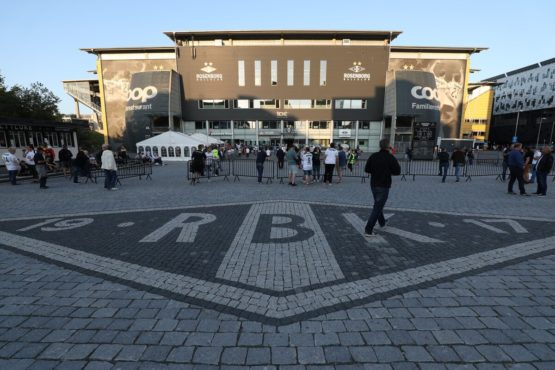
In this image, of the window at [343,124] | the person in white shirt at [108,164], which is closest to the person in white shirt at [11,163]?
the person in white shirt at [108,164]

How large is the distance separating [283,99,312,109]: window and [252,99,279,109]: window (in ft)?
5.16

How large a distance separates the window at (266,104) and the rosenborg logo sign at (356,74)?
12430 millimetres

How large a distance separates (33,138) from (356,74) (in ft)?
145

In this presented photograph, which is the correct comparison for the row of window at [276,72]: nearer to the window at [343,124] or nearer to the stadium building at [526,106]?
the window at [343,124]

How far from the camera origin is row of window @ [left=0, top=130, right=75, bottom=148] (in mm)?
18094

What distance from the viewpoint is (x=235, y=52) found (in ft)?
154

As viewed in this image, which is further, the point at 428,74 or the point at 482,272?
the point at 428,74

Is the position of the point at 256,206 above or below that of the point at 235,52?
below

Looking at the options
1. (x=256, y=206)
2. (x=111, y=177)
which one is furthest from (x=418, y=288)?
(x=111, y=177)

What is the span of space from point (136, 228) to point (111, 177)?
6352 mm

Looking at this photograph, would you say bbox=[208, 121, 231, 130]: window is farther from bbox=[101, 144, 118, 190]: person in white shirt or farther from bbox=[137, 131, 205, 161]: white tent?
bbox=[101, 144, 118, 190]: person in white shirt

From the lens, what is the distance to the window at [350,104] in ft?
159

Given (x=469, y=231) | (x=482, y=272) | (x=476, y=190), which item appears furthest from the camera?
(x=476, y=190)

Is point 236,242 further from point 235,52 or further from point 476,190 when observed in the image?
point 235,52
